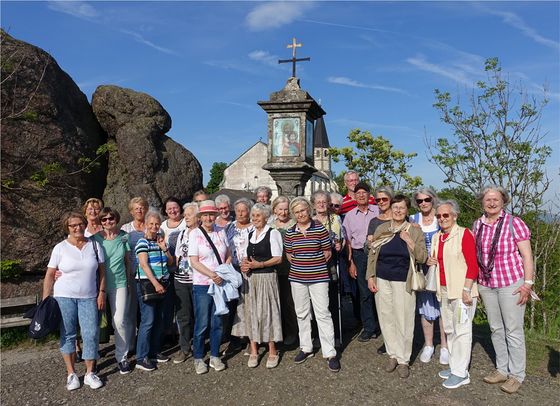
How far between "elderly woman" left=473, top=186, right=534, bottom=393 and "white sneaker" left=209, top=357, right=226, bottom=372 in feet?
8.88

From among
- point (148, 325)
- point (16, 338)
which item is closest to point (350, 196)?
point (148, 325)

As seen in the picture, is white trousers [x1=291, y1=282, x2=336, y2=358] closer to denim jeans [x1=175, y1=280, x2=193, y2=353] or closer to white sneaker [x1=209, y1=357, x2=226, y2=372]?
white sneaker [x1=209, y1=357, x2=226, y2=372]

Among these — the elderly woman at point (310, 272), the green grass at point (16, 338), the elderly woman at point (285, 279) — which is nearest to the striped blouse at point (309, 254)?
the elderly woman at point (310, 272)

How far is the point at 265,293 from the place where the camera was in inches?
187

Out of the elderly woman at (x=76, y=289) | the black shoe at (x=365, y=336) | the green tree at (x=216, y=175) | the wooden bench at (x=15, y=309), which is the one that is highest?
the green tree at (x=216, y=175)

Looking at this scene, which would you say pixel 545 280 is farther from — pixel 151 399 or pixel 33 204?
pixel 33 204

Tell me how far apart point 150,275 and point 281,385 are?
1.76 metres

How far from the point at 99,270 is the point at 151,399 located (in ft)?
4.56

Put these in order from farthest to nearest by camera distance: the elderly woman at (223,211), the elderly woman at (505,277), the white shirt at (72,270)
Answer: the elderly woman at (223,211)
the white shirt at (72,270)
the elderly woman at (505,277)

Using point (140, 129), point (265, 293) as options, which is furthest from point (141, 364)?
point (140, 129)

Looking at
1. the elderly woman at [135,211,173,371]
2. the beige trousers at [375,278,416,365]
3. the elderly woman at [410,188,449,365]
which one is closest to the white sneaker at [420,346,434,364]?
the elderly woman at [410,188,449,365]

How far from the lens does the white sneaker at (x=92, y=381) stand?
4.35 meters

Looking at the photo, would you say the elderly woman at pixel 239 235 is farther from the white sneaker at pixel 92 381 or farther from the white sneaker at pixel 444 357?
the white sneaker at pixel 444 357

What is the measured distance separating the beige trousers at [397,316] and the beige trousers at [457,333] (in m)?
0.34
